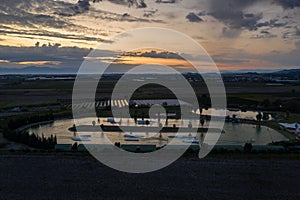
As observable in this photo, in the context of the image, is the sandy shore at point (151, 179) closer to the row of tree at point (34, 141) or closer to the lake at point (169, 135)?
the row of tree at point (34, 141)

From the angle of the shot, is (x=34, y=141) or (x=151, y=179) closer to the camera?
(x=151, y=179)

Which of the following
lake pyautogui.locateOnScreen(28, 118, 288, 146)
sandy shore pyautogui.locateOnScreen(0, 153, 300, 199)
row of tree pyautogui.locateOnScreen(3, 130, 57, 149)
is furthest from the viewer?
lake pyautogui.locateOnScreen(28, 118, 288, 146)

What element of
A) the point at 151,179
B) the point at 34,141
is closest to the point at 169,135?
the point at 34,141

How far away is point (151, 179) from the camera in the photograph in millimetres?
5984

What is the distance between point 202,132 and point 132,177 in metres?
6.18

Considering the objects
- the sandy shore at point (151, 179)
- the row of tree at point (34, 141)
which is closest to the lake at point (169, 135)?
the row of tree at point (34, 141)

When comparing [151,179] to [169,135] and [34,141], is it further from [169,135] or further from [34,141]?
[169,135]

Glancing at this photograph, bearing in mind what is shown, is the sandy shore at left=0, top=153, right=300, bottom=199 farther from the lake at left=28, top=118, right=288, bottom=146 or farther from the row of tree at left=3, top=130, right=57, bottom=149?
the lake at left=28, top=118, right=288, bottom=146

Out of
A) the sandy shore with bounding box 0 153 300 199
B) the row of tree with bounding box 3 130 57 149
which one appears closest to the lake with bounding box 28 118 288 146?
the row of tree with bounding box 3 130 57 149

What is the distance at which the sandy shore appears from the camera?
5266 mm

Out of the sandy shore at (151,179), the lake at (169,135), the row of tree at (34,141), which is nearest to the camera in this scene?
the sandy shore at (151,179)

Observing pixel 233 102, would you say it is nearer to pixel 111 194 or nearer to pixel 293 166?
pixel 293 166

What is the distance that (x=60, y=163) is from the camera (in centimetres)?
687

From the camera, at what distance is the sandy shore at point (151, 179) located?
5266mm
